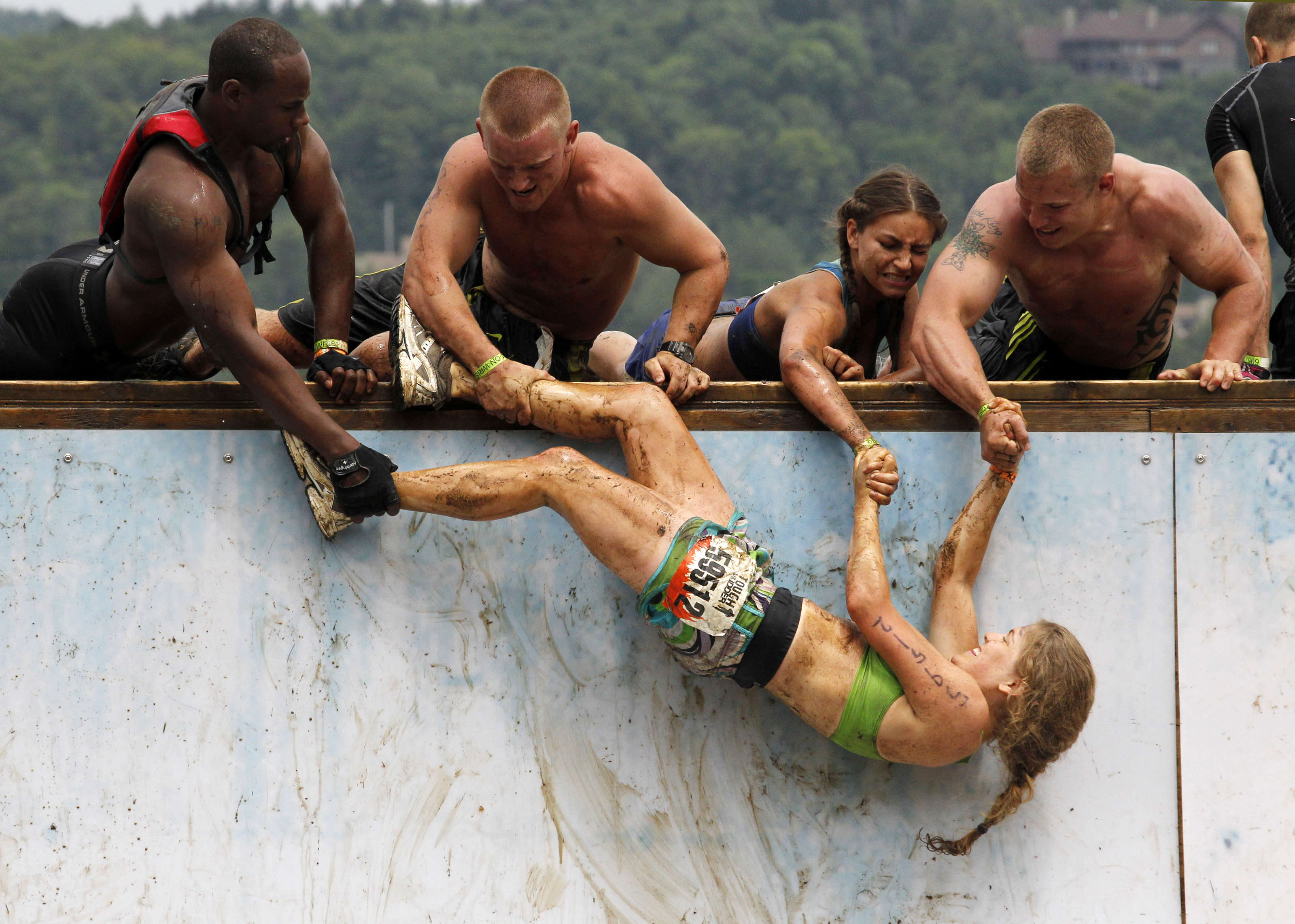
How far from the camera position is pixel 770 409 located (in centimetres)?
363

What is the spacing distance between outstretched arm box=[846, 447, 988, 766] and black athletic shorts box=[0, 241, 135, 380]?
2.31 meters

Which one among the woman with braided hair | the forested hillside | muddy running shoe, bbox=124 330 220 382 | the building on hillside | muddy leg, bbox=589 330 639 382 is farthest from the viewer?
the building on hillside

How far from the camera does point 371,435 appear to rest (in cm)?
362

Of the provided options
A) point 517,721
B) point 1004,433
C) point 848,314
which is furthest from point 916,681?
point 848,314

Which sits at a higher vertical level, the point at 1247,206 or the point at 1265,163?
the point at 1265,163

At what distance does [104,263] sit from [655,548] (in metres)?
1.87

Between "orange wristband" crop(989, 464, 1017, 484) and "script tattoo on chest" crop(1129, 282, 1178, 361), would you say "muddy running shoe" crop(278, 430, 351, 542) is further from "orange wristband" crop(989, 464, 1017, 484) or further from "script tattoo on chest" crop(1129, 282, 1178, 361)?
"script tattoo on chest" crop(1129, 282, 1178, 361)

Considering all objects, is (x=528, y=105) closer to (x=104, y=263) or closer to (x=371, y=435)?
(x=371, y=435)

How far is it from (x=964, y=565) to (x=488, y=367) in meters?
1.47

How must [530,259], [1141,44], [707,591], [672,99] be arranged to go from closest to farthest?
Result: [707,591]
[530,259]
[672,99]
[1141,44]

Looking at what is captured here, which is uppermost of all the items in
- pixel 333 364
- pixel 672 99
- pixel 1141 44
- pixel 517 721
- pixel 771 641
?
pixel 333 364

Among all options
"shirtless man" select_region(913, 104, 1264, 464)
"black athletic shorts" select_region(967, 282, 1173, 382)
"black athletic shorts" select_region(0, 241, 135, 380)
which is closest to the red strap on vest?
"black athletic shorts" select_region(0, 241, 135, 380)

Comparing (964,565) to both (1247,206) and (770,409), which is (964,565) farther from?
(1247,206)

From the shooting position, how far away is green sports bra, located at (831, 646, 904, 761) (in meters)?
3.30
